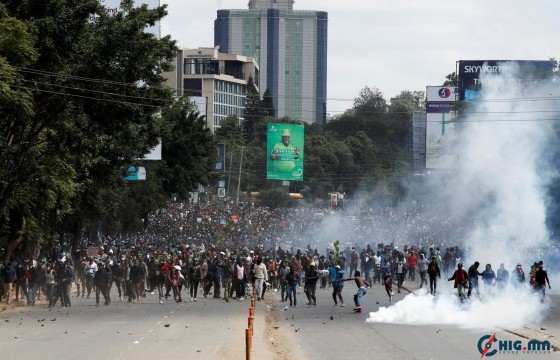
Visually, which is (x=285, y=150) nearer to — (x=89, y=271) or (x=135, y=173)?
(x=135, y=173)

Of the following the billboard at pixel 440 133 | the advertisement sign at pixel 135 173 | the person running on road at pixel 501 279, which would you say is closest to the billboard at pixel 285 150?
the advertisement sign at pixel 135 173

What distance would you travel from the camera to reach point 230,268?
43812 millimetres

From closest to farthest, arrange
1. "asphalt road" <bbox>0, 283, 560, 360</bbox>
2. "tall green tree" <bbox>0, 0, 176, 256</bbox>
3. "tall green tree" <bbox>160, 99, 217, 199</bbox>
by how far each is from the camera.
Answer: "asphalt road" <bbox>0, 283, 560, 360</bbox> → "tall green tree" <bbox>0, 0, 176, 256</bbox> → "tall green tree" <bbox>160, 99, 217, 199</bbox>

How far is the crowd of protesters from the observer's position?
128 feet

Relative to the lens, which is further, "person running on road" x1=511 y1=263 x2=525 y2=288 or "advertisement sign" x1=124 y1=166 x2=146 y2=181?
"advertisement sign" x1=124 y1=166 x2=146 y2=181

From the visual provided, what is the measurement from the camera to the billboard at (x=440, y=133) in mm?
86750

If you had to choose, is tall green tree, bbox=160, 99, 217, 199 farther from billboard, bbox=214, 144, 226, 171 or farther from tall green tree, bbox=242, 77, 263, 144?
tall green tree, bbox=242, 77, 263, 144

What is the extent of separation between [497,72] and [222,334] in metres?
60.4

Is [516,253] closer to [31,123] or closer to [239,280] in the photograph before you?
[239,280]

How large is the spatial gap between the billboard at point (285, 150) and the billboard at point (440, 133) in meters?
19.5

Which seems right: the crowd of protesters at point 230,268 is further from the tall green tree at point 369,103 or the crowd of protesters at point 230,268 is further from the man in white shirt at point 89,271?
the tall green tree at point 369,103

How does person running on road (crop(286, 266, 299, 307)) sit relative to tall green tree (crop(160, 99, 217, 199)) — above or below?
below

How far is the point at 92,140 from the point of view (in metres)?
41.9

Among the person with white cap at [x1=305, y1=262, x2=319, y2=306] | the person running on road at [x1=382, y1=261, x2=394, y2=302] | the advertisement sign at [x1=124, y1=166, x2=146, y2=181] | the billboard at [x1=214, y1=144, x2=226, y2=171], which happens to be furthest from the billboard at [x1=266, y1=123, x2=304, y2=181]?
the billboard at [x1=214, y1=144, x2=226, y2=171]
